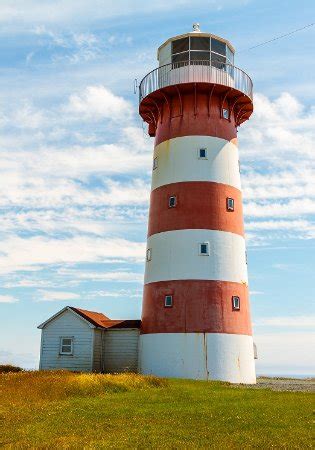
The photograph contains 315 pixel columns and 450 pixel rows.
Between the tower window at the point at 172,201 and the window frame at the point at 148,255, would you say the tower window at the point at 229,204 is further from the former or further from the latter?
the window frame at the point at 148,255

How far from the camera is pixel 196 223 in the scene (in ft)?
92.8

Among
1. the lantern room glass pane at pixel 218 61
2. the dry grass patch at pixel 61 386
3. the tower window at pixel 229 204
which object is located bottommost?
the dry grass patch at pixel 61 386

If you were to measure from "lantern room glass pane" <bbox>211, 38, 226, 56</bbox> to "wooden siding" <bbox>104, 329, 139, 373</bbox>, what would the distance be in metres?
17.9

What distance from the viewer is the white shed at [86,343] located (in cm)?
2952

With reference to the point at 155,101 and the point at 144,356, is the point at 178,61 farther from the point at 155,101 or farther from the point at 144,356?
the point at 144,356

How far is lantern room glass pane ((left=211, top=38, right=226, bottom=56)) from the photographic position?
102 feet

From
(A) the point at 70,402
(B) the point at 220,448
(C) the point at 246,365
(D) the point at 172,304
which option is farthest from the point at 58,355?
(B) the point at 220,448

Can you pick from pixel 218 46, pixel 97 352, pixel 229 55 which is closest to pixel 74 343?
pixel 97 352

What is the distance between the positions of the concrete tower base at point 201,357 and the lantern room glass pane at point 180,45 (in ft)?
57.1

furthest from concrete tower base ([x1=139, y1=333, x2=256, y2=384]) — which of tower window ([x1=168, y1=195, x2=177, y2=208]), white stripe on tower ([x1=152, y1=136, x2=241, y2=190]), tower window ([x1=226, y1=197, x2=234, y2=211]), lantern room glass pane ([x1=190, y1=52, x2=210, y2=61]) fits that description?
lantern room glass pane ([x1=190, y1=52, x2=210, y2=61])

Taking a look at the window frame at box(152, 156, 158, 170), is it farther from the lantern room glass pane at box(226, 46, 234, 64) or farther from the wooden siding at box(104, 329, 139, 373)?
the wooden siding at box(104, 329, 139, 373)

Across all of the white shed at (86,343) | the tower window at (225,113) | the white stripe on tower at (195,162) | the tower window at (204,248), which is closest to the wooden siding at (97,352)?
the white shed at (86,343)

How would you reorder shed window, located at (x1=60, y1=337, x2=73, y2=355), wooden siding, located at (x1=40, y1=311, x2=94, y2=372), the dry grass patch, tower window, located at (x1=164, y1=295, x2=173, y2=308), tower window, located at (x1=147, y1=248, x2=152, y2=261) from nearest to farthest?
the dry grass patch
tower window, located at (x1=164, y1=295, x2=173, y2=308)
wooden siding, located at (x1=40, y1=311, x2=94, y2=372)
tower window, located at (x1=147, y1=248, x2=152, y2=261)
shed window, located at (x1=60, y1=337, x2=73, y2=355)

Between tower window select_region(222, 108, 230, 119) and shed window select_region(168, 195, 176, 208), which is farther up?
tower window select_region(222, 108, 230, 119)
